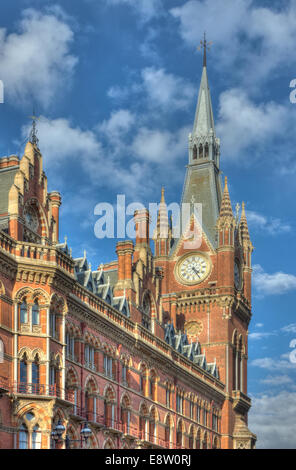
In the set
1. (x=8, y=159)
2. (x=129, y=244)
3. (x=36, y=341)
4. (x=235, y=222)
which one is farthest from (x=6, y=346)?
(x=235, y=222)

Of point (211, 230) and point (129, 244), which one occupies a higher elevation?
point (211, 230)

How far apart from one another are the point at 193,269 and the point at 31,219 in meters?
53.8

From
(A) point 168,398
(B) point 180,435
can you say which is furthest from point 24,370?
(B) point 180,435

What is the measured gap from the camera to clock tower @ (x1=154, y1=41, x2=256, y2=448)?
111m

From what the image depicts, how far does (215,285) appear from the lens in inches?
4584

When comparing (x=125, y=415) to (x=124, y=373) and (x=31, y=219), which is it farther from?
(x=31, y=219)

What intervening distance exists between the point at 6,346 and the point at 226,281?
5852 cm

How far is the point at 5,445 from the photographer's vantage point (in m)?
57.8

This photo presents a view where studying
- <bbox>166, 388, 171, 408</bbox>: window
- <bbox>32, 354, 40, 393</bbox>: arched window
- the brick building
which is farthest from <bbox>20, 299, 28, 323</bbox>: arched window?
<bbox>166, 388, 171, 408</bbox>: window

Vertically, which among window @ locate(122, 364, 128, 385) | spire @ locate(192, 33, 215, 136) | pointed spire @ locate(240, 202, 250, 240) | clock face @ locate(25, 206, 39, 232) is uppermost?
spire @ locate(192, 33, 215, 136)

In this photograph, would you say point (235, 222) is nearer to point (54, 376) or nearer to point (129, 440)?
point (129, 440)

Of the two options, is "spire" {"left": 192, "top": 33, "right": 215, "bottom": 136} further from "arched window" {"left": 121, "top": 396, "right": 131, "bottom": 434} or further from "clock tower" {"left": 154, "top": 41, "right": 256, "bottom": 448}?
"arched window" {"left": 121, "top": 396, "right": 131, "bottom": 434}

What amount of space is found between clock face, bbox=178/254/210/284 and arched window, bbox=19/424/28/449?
60724 mm

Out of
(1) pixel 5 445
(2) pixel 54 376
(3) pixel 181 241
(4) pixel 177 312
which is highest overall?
(3) pixel 181 241
